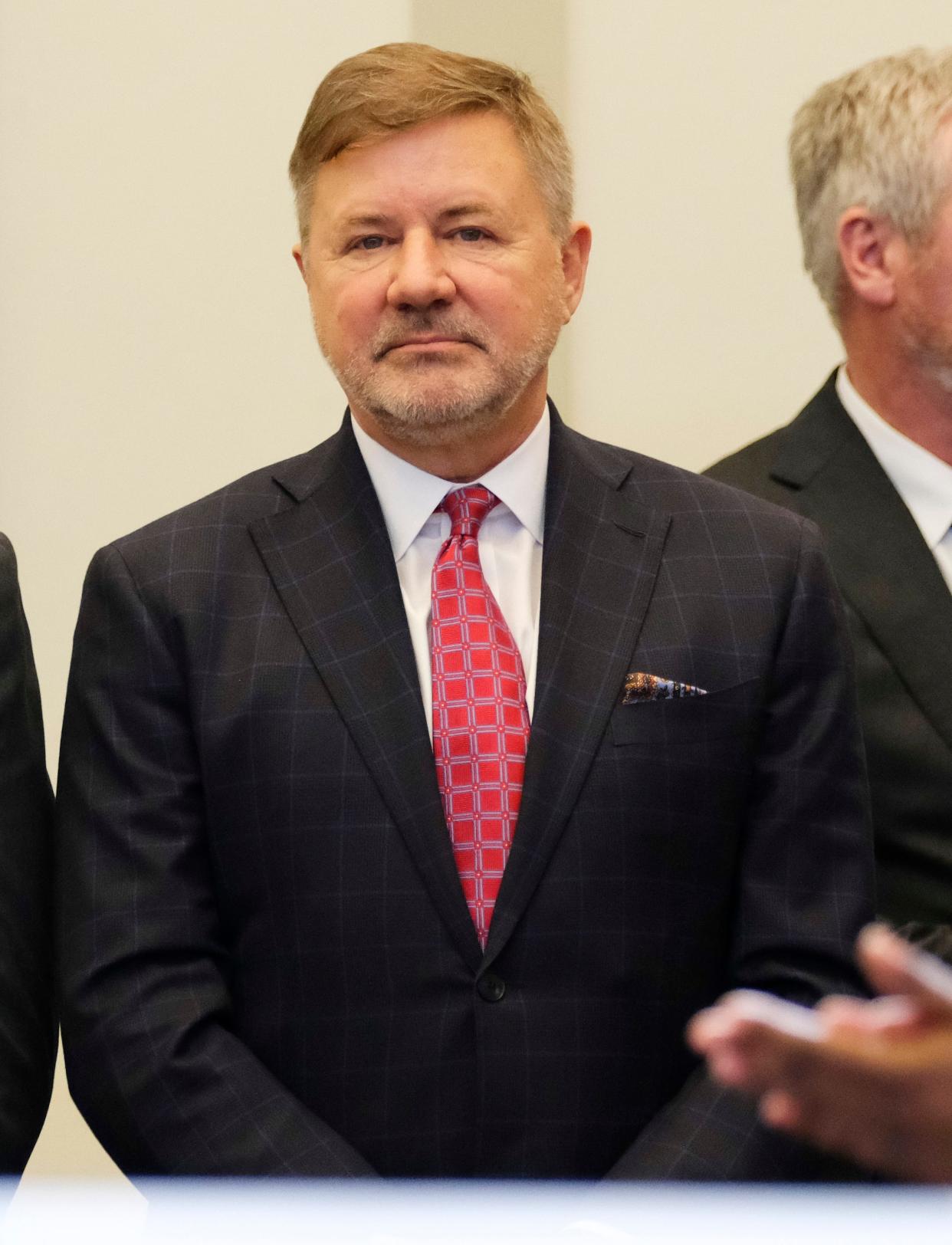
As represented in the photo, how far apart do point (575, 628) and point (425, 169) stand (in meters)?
0.52

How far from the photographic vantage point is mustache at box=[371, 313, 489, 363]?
5.91 feet

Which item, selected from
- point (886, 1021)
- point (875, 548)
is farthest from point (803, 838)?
point (886, 1021)

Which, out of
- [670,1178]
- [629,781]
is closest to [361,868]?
[629,781]

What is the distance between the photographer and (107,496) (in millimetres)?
2836

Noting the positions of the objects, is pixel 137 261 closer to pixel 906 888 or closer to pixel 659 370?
pixel 659 370

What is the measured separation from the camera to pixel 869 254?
230 centimetres

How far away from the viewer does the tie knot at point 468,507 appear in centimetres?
182

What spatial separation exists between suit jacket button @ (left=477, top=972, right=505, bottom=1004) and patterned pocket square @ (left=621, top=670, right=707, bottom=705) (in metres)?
0.31

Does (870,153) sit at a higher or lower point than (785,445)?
higher

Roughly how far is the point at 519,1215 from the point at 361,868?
980mm

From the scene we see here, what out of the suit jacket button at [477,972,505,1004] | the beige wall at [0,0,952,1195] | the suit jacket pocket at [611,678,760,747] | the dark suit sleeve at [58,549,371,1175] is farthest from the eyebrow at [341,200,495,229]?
the beige wall at [0,0,952,1195]

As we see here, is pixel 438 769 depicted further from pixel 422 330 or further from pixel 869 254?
pixel 869 254

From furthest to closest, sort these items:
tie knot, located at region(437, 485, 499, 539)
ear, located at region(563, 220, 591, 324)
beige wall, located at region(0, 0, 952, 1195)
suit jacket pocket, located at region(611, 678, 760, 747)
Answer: beige wall, located at region(0, 0, 952, 1195) < ear, located at region(563, 220, 591, 324) < tie knot, located at region(437, 485, 499, 539) < suit jacket pocket, located at region(611, 678, 760, 747)

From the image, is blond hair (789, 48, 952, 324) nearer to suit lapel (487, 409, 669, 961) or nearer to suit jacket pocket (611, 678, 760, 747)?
suit lapel (487, 409, 669, 961)
